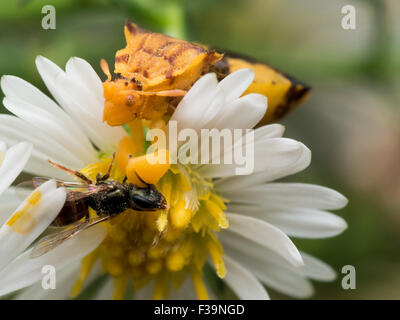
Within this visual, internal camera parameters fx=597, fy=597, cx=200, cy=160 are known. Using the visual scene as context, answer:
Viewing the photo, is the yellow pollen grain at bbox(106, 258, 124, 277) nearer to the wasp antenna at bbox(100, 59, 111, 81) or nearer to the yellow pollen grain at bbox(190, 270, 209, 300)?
the yellow pollen grain at bbox(190, 270, 209, 300)

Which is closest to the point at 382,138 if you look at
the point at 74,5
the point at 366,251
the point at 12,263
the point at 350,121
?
the point at 350,121

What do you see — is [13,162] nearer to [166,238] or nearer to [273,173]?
[166,238]

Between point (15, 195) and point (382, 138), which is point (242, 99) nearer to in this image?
point (15, 195)

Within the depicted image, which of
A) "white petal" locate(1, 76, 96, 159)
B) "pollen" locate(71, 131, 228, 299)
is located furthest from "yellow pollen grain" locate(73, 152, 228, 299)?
"white petal" locate(1, 76, 96, 159)

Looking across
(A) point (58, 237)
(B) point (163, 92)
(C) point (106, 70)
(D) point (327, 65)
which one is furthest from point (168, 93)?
(D) point (327, 65)

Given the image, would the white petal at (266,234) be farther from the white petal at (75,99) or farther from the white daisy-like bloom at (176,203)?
the white petal at (75,99)

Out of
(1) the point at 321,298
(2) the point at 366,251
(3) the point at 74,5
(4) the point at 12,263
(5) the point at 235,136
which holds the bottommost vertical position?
(1) the point at 321,298
